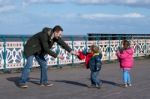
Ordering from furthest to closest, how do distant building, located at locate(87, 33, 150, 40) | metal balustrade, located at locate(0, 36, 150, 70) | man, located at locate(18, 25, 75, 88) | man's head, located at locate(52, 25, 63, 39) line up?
distant building, located at locate(87, 33, 150, 40) → metal balustrade, located at locate(0, 36, 150, 70) → man, located at locate(18, 25, 75, 88) → man's head, located at locate(52, 25, 63, 39)

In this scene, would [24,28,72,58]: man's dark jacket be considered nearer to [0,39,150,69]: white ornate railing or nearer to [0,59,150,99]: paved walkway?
[0,59,150,99]: paved walkway

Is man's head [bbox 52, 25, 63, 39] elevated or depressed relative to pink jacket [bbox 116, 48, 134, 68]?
elevated

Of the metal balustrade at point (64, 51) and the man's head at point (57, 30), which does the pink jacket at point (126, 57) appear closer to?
the man's head at point (57, 30)

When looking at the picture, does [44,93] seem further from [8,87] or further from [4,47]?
[4,47]

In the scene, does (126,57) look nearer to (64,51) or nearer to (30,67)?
(30,67)

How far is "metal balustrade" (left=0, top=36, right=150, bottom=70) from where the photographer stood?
18.6 metres

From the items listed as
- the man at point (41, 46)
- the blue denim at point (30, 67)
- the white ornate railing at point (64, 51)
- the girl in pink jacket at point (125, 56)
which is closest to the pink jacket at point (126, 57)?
the girl in pink jacket at point (125, 56)

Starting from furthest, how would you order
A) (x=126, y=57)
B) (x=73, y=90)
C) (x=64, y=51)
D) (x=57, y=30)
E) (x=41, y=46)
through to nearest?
(x=64, y=51) → (x=126, y=57) → (x=41, y=46) → (x=73, y=90) → (x=57, y=30)

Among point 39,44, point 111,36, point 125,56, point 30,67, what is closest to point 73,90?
point 30,67

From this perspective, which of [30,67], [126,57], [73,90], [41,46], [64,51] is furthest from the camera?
[64,51]

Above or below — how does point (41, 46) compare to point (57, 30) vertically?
below

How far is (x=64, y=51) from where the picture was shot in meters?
21.9

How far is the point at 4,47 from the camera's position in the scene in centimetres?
1856

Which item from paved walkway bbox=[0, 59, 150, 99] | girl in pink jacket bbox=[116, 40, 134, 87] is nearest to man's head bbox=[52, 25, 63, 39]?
paved walkway bbox=[0, 59, 150, 99]
